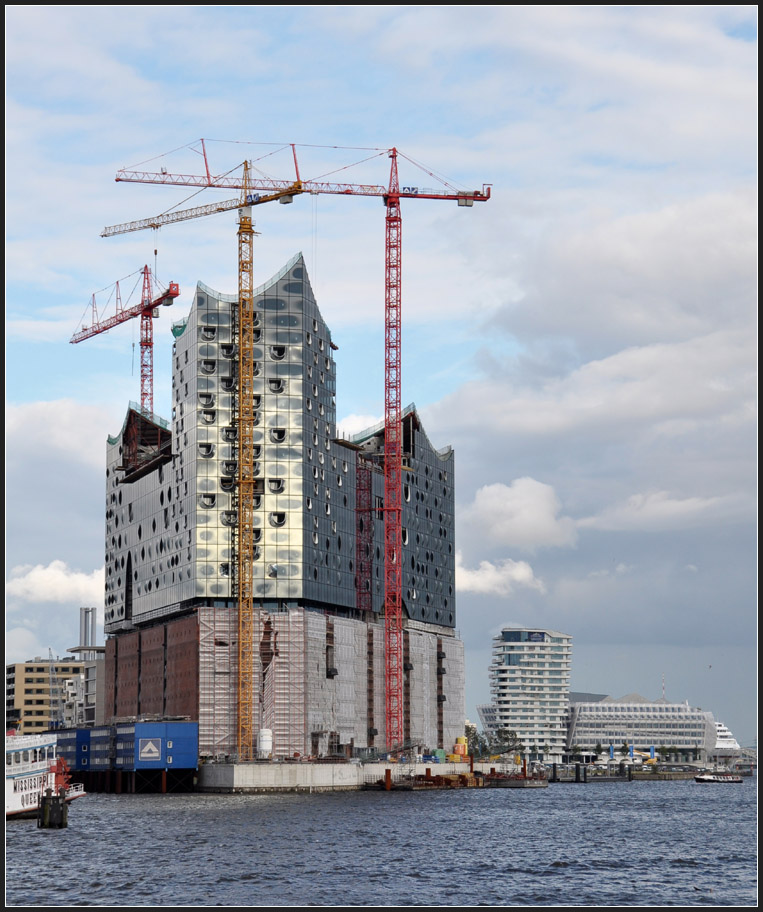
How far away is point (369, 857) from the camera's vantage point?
95062 millimetres

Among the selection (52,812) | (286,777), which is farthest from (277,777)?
(52,812)

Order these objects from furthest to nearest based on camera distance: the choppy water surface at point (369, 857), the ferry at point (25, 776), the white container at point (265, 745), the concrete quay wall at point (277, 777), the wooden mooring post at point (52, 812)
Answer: the white container at point (265, 745) < the concrete quay wall at point (277, 777) < the ferry at point (25, 776) < the wooden mooring post at point (52, 812) < the choppy water surface at point (369, 857)

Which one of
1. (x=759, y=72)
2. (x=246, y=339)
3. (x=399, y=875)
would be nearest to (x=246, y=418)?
(x=246, y=339)

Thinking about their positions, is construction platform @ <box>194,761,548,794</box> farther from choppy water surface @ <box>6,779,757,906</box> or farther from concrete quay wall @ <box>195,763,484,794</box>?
choppy water surface @ <box>6,779,757,906</box>

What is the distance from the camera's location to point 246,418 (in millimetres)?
195625

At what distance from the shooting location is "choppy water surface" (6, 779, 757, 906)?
251 ft

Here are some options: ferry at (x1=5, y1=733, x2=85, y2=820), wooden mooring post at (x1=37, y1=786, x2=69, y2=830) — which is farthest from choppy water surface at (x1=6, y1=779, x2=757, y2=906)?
ferry at (x1=5, y1=733, x2=85, y2=820)

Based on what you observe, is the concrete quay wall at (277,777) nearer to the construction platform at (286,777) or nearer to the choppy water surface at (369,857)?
the construction platform at (286,777)

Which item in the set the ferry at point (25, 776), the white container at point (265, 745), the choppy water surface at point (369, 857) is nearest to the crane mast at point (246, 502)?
the white container at point (265, 745)

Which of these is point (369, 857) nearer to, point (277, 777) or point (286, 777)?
point (286, 777)

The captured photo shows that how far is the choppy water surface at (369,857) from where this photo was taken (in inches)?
3009

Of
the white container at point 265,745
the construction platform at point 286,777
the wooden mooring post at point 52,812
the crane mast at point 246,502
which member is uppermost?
the crane mast at point 246,502

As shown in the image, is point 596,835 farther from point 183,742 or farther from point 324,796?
point 183,742

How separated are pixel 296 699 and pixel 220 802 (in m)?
40.2
